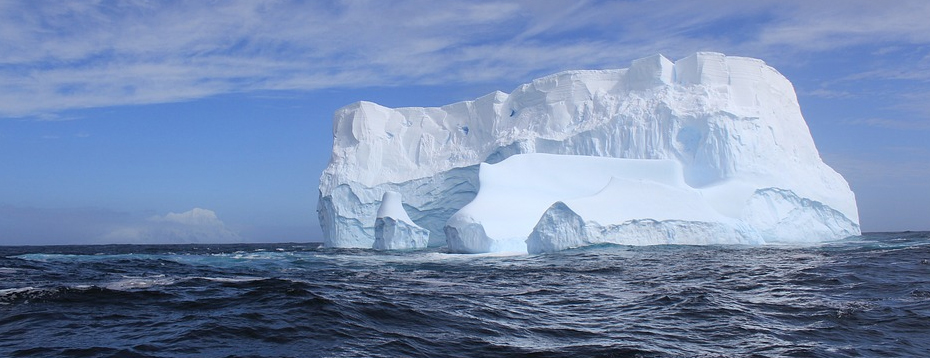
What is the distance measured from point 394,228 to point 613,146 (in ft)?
33.9

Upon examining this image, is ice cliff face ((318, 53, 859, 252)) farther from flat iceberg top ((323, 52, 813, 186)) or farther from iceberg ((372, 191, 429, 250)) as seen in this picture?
iceberg ((372, 191, 429, 250))

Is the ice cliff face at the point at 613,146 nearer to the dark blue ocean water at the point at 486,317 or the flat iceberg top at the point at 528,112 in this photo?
the flat iceberg top at the point at 528,112

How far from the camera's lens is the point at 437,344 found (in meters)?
5.79

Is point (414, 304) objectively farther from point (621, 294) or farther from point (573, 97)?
point (573, 97)

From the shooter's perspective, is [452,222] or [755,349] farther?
[452,222]

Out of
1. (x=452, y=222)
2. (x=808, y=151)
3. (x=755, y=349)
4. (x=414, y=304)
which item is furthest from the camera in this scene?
(x=808, y=151)

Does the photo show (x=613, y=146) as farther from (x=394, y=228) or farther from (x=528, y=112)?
(x=394, y=228)

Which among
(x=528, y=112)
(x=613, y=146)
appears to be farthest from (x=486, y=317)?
(x=528, y=112)

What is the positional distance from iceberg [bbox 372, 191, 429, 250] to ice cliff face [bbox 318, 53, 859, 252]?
4.32 metres

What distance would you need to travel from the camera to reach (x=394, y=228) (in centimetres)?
2880

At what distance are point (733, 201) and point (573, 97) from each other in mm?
10936

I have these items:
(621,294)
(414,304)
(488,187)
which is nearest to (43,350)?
(414,304)

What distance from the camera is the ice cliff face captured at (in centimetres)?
2556

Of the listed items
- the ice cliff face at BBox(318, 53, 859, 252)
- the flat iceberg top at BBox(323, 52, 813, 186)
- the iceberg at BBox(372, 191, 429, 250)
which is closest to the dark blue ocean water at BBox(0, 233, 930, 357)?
the ice cliff face at BBox(318, 53, 859, 252)
